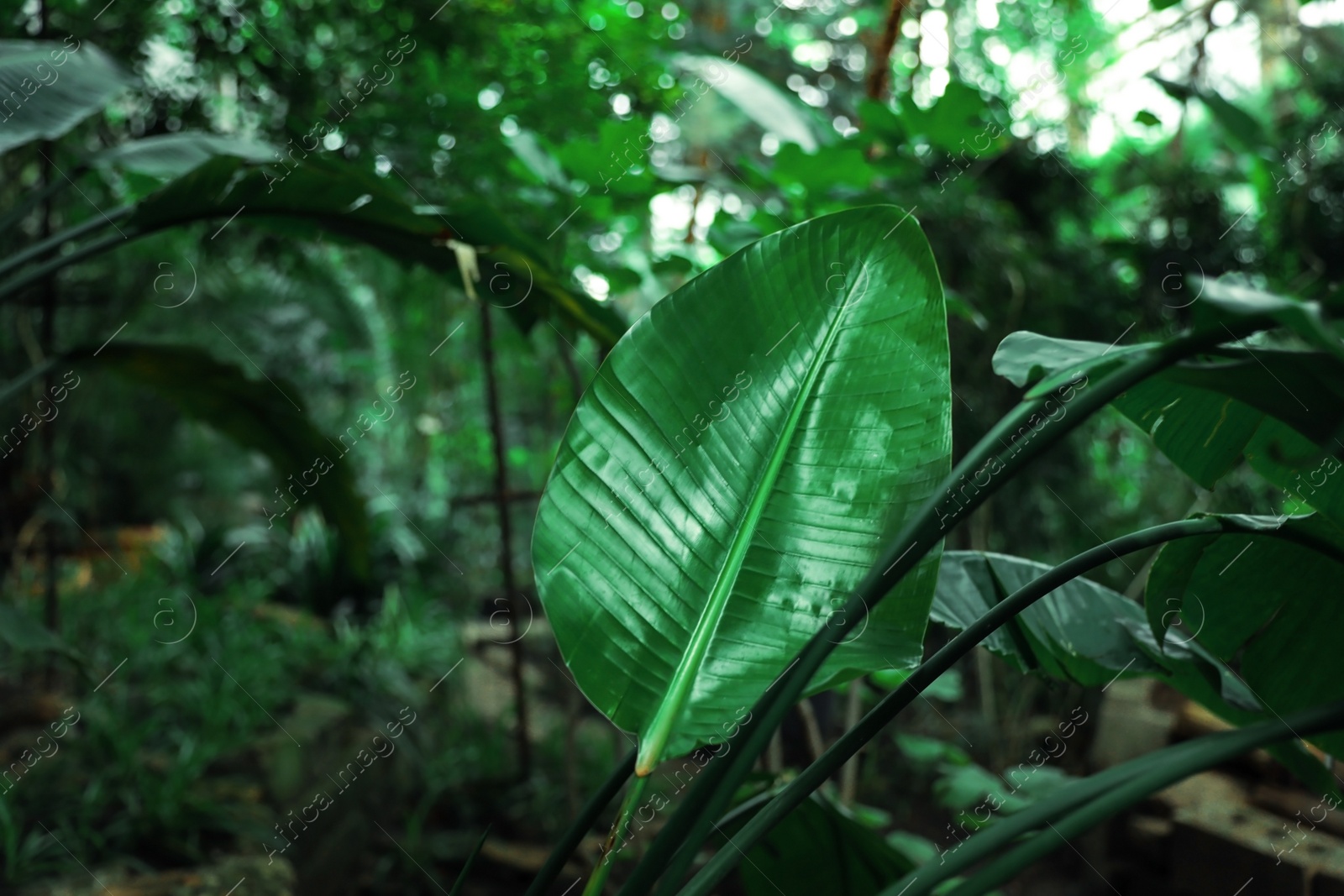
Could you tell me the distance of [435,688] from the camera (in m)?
2.83

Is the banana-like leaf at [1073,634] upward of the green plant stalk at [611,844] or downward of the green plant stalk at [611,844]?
downward

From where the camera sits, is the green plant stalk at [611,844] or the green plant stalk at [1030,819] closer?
the green plant stalk at [1030,819]

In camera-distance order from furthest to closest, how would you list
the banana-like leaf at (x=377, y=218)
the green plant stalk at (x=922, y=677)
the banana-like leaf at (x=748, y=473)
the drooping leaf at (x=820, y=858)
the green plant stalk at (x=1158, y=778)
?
the banana-like leaf at (x=377, y=218)
the drooping leaf at (x=820, y=858)
the banana-like leaf at (x=748, y=473)
the green plant stalk at (x=922, y=677)
the green plant stalk at (x=1158, y=778)

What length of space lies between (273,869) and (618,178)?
4.63 ft

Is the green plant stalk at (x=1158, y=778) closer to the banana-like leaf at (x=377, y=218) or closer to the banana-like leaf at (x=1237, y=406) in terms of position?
the banana-like leaf at (x=1237, y=406)

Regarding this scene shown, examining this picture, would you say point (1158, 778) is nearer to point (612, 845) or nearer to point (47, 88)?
point (612, 845)

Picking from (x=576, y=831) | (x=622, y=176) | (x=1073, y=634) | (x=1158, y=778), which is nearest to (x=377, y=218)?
(x=622, y=176)

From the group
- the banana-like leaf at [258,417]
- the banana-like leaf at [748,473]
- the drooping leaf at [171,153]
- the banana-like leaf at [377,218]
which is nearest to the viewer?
the banana-like leaf at [748,473]

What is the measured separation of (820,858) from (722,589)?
359mm

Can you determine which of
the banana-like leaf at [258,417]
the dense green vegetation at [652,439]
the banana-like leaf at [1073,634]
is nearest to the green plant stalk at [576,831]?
the dense green vegetation at [652,439]

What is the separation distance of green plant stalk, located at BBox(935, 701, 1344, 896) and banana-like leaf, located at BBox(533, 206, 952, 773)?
8.5 inches

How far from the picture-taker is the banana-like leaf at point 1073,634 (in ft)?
2.47

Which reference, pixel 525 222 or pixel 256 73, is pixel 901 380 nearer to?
pixel 525 222

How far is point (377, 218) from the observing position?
1158 mm
